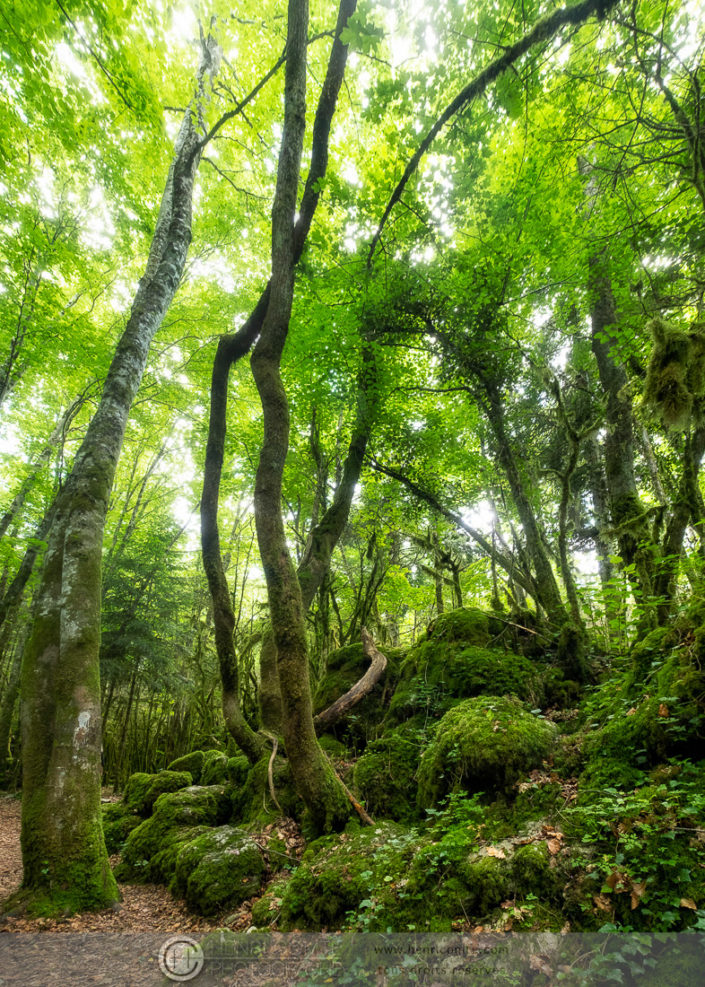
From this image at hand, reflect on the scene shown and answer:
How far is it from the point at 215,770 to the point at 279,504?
18.5 feet

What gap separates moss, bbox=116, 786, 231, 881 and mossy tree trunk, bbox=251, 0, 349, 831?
2002 millimetres

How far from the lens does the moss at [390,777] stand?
4.13 metres

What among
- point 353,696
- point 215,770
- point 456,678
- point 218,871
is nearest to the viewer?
point 218,871

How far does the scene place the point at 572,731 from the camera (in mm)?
4168

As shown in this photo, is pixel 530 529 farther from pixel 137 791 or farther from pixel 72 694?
pixel 137 791

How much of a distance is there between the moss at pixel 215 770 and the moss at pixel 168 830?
2.76 ft

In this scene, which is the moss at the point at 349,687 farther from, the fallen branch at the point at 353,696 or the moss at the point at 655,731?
the moss at the point at 655,731

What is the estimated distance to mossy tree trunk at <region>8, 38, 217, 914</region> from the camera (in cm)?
334

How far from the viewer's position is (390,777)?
4375mm

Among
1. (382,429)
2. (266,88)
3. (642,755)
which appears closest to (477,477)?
(382,429)

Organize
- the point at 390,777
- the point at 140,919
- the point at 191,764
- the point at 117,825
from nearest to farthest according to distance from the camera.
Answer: the point at 140,919, the point at 390,777, the point at 117,825, the point at 191,764

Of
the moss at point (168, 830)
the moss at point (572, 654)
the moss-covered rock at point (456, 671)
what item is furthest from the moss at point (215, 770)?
the moss at point (572, 654)

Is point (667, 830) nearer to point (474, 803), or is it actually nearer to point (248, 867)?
point (474, 803)

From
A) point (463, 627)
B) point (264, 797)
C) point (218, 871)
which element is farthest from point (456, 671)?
point (218, 871)
